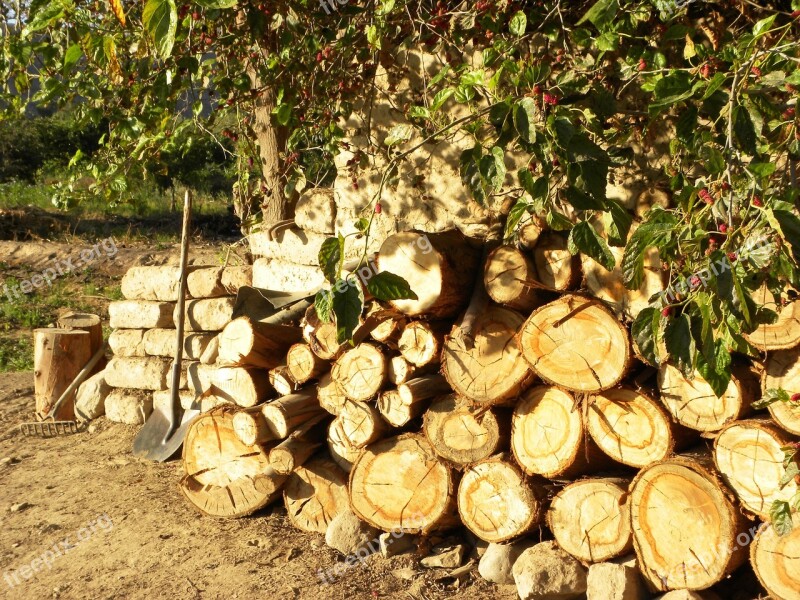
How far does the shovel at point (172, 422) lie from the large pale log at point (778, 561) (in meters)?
3.31

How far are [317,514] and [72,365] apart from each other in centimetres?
306

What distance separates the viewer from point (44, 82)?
434 centimetres

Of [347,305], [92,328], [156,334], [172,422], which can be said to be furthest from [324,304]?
[92,328]

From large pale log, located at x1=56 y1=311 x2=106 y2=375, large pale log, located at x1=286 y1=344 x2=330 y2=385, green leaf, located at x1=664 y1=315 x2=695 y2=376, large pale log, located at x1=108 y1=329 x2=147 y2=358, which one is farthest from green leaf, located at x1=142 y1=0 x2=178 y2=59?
large pale log, located at x1=56 y1=311 x2=106 y2=375

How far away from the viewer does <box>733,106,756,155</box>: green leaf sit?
8.17 feet

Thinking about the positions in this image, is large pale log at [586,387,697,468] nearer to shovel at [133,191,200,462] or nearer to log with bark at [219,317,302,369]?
log with bark at [219,317,302,369]

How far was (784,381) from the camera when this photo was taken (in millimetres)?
2941

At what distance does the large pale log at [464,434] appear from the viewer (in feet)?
11.9

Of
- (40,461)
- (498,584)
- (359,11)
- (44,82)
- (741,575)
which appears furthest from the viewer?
(40,461)

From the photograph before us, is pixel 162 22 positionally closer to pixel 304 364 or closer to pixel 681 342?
pixel 681 342

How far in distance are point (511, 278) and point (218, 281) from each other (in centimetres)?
269

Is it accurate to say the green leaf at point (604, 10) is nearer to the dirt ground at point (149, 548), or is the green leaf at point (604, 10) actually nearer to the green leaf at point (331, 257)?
the green leaf at point (331, 257)

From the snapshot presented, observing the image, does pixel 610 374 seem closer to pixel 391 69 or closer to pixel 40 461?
pixel 391 69

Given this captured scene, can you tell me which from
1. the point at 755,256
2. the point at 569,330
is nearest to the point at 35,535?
the point at 569,330
